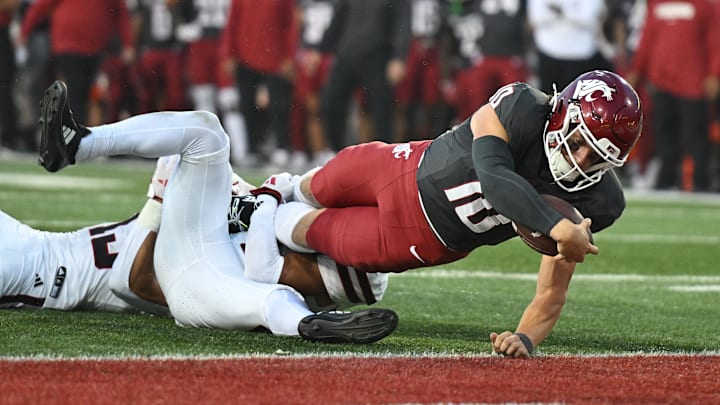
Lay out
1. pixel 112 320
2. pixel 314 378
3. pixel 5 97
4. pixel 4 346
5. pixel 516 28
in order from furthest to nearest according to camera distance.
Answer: pixel 5 97
pixel 516 28
pixel 112 320
pixel 4 346
pixel 314 378

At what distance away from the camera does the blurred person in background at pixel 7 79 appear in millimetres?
13430

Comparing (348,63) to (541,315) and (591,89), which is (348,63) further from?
(591,89)

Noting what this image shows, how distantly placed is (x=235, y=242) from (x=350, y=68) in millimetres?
8102

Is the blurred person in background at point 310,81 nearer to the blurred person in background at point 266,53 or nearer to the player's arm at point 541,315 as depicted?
the blurred person in background at point 266,53

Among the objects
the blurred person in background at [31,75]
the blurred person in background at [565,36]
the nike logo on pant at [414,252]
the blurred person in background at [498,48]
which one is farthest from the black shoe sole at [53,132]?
the blurred person in background at [31,75]

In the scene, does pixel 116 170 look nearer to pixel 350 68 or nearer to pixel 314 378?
pixel 350 68

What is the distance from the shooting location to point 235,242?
4.77 m

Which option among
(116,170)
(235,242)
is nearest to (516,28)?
(116,170)

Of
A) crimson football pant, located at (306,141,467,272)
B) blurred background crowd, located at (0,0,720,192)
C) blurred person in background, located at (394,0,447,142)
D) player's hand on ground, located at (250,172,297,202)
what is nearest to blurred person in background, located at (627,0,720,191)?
blurred background crowd, located at (0,0,720,192)

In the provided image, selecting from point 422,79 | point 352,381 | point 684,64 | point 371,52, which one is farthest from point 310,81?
point 352,381

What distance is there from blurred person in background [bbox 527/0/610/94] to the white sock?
8308 mm

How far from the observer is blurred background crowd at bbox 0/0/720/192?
12.3 m

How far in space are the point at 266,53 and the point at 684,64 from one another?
4384mm

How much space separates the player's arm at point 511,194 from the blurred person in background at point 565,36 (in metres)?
8.31
